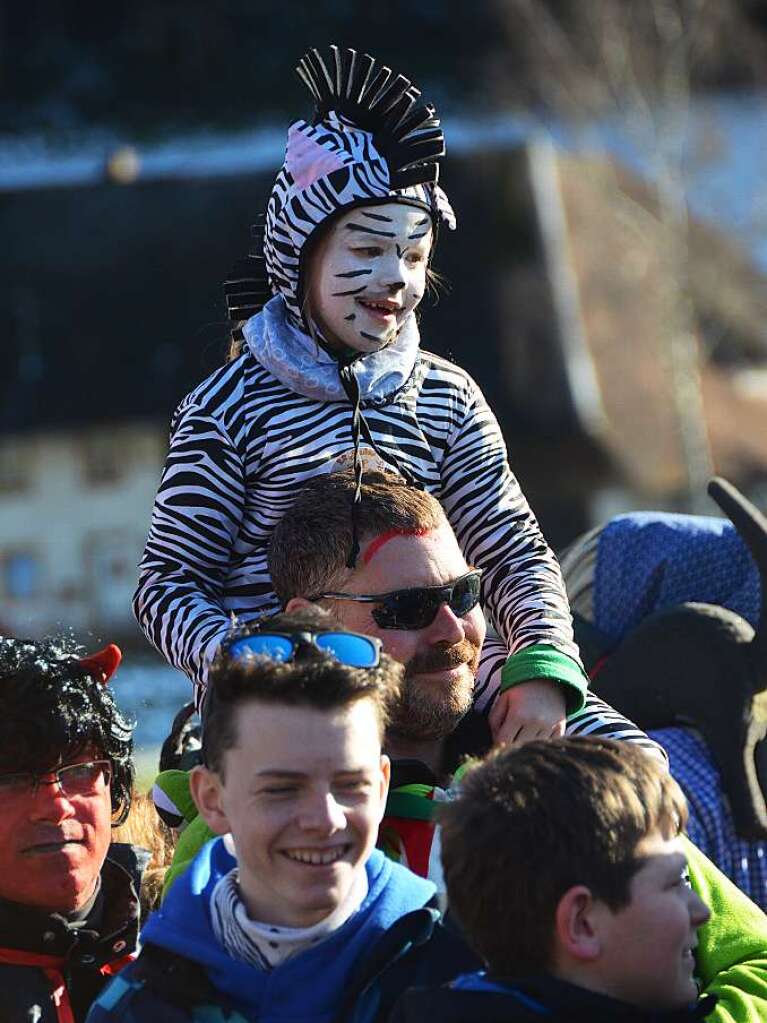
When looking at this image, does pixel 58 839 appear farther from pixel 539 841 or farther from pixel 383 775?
pixel 539 841

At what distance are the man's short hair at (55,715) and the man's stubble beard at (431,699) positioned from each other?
50cm

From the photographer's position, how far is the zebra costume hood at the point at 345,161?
13.0 ft

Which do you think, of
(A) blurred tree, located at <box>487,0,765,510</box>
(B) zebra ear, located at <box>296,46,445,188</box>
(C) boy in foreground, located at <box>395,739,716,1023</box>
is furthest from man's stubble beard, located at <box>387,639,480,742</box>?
(A) blurred tree, located at <box>487,0,765,510</box>

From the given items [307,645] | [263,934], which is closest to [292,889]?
[263,934]

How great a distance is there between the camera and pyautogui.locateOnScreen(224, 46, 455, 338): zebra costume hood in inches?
156

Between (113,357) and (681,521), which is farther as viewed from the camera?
(113,357)

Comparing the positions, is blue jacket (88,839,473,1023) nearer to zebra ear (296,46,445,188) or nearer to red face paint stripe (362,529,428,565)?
red face paint stripe (362,529,428,565)

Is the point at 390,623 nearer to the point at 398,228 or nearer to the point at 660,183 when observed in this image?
the point at 398,228

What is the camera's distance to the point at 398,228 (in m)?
3.97

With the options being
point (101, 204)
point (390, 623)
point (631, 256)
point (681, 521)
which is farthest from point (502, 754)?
point (101, 204)

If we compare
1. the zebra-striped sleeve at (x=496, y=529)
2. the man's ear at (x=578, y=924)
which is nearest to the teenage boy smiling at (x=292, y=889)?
the man's ear at (x=578, y=924)

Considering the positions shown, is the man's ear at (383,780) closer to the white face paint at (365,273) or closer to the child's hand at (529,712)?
the child's hand at (529,712)

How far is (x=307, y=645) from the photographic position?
9.83 feet

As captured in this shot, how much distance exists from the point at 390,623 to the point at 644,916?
0.88 m
